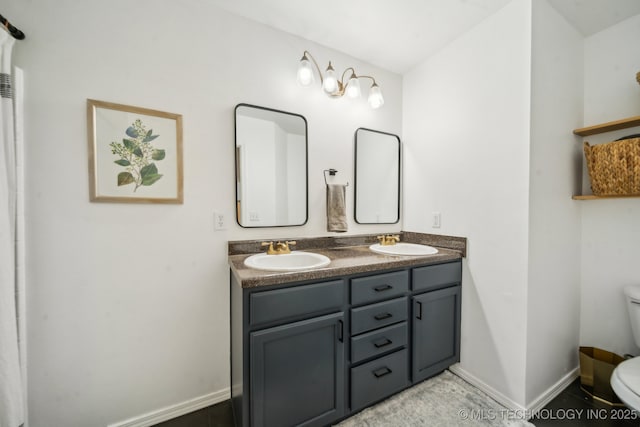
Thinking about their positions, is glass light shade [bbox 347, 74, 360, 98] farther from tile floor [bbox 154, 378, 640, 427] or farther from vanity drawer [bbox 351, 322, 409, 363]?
tile floor [bbox 154, 378, 640, 427]

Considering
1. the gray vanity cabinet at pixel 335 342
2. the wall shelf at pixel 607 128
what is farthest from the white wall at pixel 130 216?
the wall shelf at pixel 607 128

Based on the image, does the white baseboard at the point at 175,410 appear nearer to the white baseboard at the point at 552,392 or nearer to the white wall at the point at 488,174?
the white wall at the point at 488,174

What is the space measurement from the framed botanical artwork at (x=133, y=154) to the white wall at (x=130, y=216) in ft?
0.16

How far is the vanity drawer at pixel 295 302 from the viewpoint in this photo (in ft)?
3.56

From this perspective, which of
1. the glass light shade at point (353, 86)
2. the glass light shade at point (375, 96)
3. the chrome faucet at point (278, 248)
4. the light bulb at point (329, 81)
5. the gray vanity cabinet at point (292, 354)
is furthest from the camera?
the glass light shade at point (375, 96)

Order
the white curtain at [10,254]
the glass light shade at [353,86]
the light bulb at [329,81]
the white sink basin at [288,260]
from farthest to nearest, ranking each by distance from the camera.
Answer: the glass light shade at [353,86], the light bulb at [329,81], the white sink basin at [288,260], the white curtain at [10,254]

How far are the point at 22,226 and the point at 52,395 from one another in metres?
0.84

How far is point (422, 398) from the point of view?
1.54m

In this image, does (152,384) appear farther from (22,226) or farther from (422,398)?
(422,398)

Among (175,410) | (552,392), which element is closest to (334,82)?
(175,410)

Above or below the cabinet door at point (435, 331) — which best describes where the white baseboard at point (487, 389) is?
below

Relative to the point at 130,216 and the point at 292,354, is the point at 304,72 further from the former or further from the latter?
the point at 292,354

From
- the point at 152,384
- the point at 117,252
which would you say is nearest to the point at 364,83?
the point at 117,252

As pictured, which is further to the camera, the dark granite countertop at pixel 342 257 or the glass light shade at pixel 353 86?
the glass light shade at pixel 353 86
